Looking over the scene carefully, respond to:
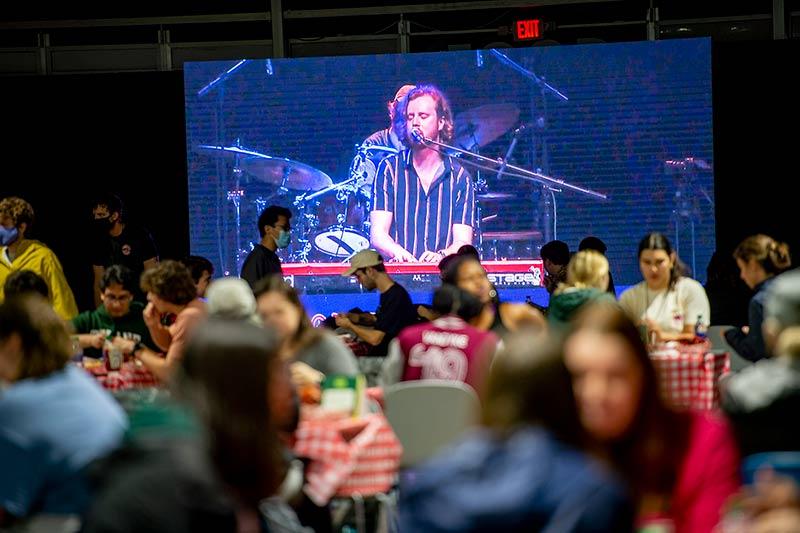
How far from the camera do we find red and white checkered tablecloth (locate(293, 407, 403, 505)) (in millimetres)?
3936

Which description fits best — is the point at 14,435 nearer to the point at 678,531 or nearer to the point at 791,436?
the point at 678,531

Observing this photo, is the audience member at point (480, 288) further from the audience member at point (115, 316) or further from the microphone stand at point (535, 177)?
the microphone stand at point (535, 177)

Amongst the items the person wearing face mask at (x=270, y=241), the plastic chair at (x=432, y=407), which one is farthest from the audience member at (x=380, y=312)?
the plastic chair at (x=432, y=407)

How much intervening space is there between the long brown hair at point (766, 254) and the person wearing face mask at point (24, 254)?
3.53m

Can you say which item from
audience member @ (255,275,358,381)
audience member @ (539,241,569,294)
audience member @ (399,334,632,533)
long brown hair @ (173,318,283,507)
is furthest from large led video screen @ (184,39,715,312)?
audience member @ (399,334,632,533)

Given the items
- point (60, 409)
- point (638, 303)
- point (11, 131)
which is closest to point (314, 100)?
point (11, 131)

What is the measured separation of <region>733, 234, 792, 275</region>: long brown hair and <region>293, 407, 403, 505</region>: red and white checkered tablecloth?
6.81 ft

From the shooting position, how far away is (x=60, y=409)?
10.0 ft

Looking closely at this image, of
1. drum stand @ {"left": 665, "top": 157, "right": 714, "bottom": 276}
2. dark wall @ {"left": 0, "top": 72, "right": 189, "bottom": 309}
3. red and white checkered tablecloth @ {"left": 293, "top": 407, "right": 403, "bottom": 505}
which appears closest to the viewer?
red and white checkered tablecloth @ {"left": 293, "top": 407, "right": 403, "bottom": 505}

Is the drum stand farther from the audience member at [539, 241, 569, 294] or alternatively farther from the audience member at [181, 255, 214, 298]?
the audience member at [181, 255, 214, 298]

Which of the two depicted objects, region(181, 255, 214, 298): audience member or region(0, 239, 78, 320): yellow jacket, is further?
region(181, 255, 214, 298): audience member

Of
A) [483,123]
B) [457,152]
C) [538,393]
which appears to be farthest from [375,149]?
[538,393]

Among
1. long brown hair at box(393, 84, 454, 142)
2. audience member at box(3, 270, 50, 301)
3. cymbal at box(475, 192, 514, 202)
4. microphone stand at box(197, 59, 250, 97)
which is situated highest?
microphone stand at box(197, 59, 250, 97)

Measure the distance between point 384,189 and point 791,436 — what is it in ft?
24.0
